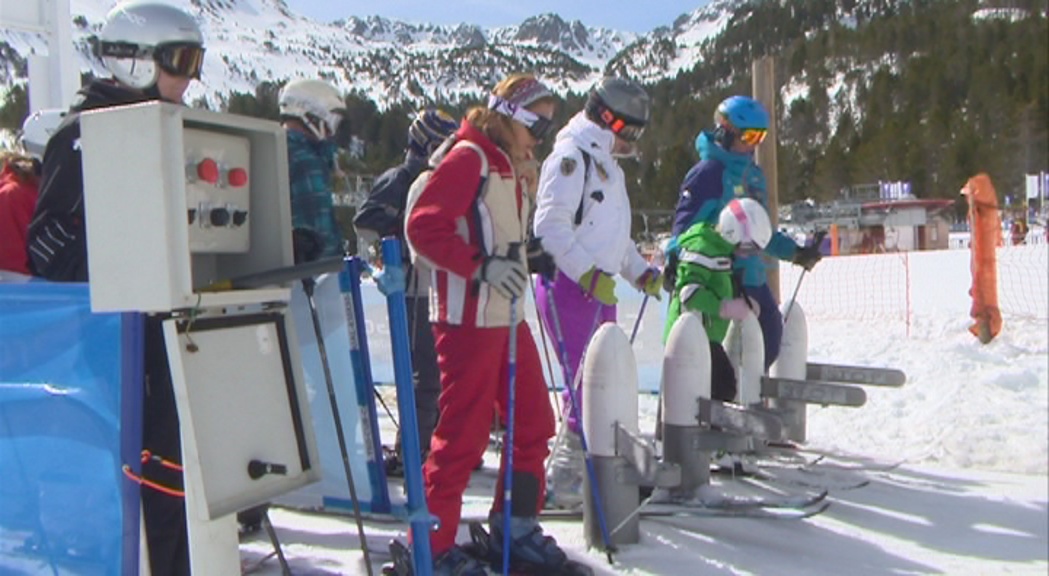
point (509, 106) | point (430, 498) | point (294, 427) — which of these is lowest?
point (430, 498)

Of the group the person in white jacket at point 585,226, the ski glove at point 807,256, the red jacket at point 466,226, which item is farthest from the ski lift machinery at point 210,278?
the ski glove at point 807,256

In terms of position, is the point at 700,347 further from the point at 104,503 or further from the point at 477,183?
the point at 104,503

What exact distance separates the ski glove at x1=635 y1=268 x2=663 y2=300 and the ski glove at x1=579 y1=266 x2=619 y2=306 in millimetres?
440

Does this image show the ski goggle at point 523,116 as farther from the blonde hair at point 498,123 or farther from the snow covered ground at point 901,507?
the snow covered ground at point 901,507

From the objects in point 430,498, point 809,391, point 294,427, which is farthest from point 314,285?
point 809,391

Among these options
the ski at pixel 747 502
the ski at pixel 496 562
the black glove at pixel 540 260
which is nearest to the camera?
the ski at pixel 496 562

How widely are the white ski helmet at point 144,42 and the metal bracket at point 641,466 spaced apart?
2.05 m

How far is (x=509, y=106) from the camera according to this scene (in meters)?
3.19

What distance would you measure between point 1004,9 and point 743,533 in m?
6.70

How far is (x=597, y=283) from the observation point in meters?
3.87

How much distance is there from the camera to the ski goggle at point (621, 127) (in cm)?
413

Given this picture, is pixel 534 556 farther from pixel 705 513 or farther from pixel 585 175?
pixel 585 175

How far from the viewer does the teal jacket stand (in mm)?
4527

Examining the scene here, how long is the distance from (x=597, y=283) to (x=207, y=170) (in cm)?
195
